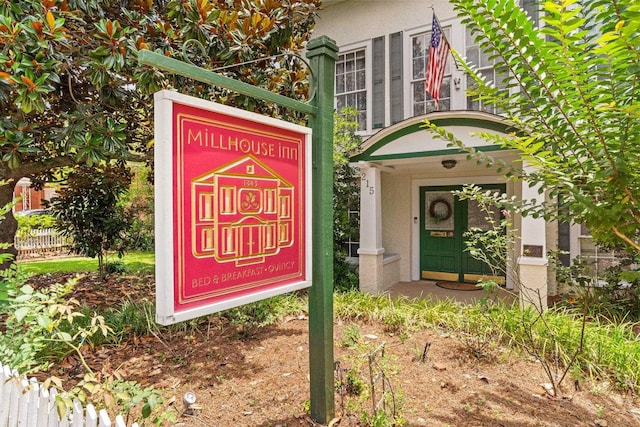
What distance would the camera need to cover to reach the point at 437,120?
5.55 m

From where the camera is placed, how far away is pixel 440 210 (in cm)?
789

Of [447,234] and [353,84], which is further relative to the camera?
[353,84]

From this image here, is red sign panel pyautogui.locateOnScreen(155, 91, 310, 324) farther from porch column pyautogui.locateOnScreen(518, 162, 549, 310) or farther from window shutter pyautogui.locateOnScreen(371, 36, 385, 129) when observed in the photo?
window shutter pyautogui.locateOnScreen(371, 36, 385, 129)

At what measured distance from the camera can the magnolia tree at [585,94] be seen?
1.39m

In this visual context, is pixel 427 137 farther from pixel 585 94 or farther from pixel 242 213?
pixel 242 213

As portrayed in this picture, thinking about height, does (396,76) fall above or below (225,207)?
Result: above

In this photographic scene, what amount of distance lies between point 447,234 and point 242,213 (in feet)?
22.3

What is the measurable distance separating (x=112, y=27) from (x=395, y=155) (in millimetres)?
4438

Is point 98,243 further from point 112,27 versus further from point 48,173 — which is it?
point 112,27

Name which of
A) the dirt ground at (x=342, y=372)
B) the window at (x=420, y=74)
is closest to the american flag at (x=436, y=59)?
the window at (x=420, y=74)

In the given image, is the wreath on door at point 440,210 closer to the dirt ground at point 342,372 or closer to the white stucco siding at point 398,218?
the white stucco siding at point 398,218

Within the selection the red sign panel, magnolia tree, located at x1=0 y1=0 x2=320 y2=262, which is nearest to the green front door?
magnolia tree, located at x1=0 y1=0 x2=320 y2=262

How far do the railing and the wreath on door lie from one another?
11.6m

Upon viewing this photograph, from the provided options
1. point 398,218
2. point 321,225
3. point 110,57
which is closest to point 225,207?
point 321,225
